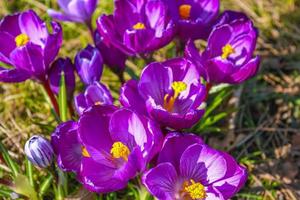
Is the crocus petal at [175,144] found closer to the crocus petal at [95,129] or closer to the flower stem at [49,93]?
the crocus petal at [95,129]

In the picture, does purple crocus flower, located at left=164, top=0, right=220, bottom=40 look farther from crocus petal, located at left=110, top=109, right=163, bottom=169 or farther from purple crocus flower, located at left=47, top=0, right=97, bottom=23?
crocus petal, located at left=110, top=109, right=163, bottom=169

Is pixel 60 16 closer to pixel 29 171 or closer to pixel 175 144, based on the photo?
pixel 29 171

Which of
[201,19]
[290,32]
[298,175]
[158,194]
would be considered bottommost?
[298,175]

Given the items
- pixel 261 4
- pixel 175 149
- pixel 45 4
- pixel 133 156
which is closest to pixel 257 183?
pixel 175 149

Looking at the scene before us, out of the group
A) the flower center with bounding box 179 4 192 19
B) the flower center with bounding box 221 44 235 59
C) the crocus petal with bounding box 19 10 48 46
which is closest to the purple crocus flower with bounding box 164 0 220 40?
the flower center with bounding box 179 4 192 19

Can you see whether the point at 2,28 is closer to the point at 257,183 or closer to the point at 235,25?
the point at 235,25

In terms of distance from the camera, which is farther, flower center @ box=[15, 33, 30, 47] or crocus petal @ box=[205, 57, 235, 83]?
flower center @ box=[15, 33, 30, 47]

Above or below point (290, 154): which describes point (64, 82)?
above
